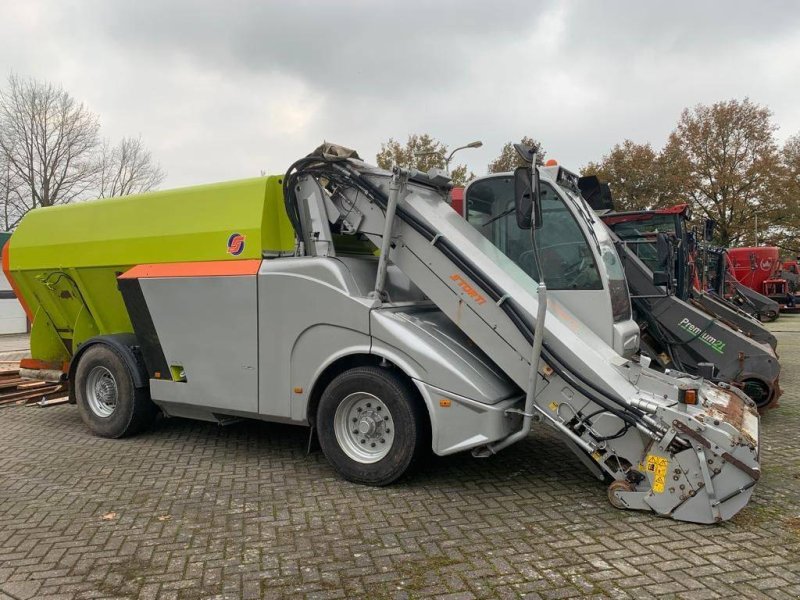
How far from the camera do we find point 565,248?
5105 mm

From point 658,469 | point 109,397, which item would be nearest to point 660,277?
point 658,469

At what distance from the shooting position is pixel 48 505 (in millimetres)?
4465

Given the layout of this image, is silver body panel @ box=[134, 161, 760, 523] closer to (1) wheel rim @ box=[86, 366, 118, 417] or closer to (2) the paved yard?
(2) the paved yard

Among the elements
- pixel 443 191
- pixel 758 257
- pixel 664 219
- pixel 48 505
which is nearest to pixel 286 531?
pixel 48 505

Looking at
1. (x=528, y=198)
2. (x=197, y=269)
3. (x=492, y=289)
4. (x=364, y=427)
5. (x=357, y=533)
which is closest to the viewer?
(x=357, y=533)

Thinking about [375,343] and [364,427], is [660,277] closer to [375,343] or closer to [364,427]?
[375,343]

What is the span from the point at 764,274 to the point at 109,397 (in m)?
29.4

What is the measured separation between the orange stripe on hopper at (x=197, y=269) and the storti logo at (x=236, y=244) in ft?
0.27

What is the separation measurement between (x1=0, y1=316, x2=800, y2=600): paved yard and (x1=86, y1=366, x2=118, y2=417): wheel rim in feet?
2.67

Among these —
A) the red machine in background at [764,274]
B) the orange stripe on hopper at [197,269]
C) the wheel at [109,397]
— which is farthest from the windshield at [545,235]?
the red machine in background at [764,274]

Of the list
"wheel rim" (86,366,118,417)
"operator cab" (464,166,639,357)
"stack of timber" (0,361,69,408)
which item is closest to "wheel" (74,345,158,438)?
"wheel rim" (86,366,118,417)

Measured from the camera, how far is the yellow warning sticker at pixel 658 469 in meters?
3.95

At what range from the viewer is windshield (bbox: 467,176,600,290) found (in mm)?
5039

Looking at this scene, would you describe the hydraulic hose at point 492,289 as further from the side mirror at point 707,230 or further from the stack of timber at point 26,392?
the side mirror at point 707,230
